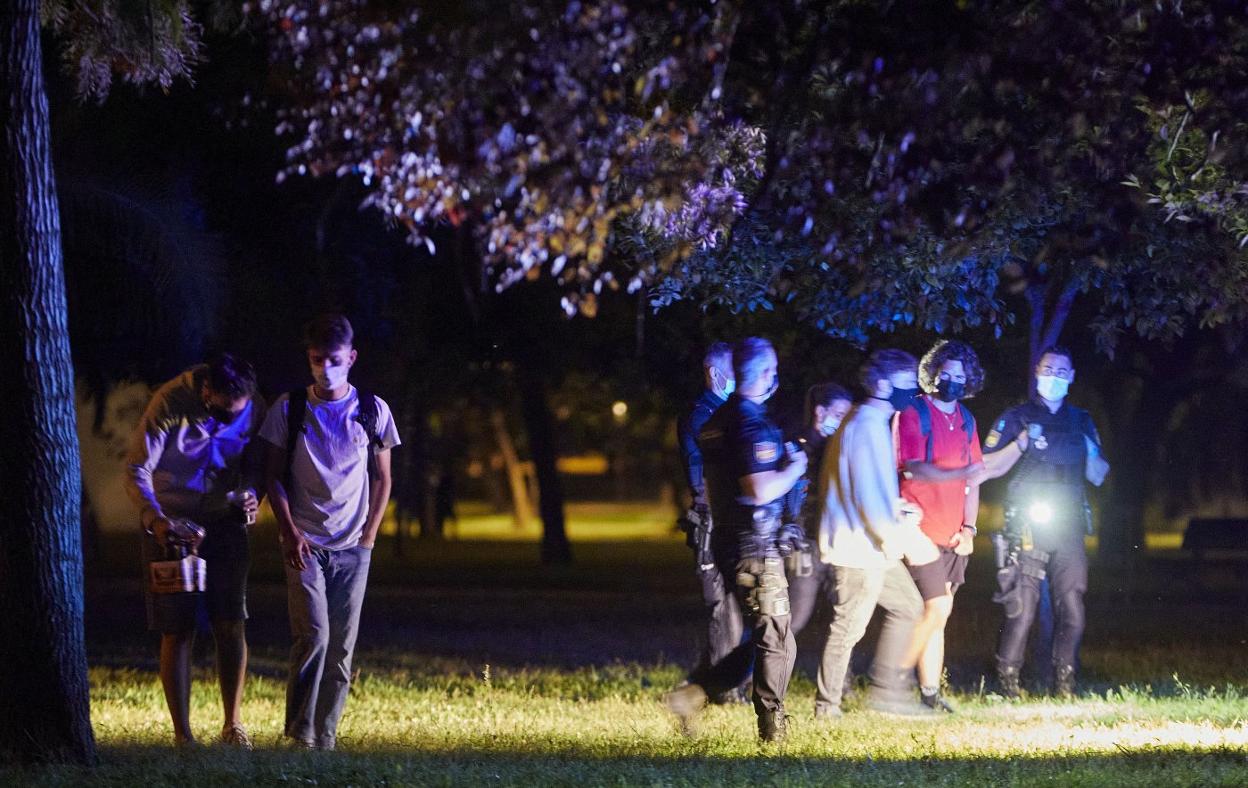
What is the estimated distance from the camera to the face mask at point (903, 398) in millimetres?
9609

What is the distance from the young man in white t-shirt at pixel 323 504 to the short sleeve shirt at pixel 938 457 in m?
3.08

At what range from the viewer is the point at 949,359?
956cm

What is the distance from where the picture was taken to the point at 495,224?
819 cm

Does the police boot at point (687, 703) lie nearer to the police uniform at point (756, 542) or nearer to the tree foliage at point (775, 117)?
the police uniform at point (756, 542)

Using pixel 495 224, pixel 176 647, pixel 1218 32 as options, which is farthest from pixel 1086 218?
pixel 176 647

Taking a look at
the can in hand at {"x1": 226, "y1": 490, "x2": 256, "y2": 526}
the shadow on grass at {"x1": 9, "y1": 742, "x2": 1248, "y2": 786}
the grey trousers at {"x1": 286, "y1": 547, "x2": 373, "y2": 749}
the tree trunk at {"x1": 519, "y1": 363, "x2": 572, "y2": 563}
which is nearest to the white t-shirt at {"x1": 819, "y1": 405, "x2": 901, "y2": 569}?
the shadow on grass at {"x1": 9, "y1": 742, "x2": 1248, "y2": 786}

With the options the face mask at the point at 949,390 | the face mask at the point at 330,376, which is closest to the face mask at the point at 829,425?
the face mask at the point at 949,390

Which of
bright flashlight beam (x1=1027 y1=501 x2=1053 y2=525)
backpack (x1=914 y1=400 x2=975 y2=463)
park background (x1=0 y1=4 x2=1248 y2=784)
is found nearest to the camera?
park background (x1=0 y1=4 x2=1248 y2=784)

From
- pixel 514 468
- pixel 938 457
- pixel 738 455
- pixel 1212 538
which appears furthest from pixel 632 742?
pixel 514 468

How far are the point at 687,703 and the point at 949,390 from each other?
8.26ft

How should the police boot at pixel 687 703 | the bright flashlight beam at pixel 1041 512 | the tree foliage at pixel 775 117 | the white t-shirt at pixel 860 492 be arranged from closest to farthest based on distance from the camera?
the tree foliage at pixel 775 117
the police boot at pixel 687 703
the white t-shirt at pixel 860 492
the bright flashlight beam at pixel 1041 512

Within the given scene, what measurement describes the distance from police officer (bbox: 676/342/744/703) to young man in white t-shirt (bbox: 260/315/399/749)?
6.46 feet

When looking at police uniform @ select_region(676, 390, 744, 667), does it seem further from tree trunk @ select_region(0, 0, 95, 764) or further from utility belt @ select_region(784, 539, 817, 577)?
tree trunk @ select_region(0, 0, 95, 764)

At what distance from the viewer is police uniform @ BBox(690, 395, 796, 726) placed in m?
7.82
